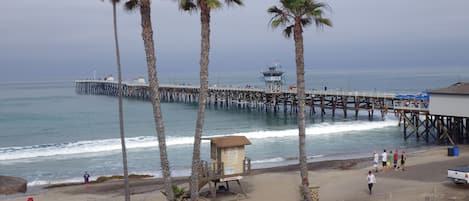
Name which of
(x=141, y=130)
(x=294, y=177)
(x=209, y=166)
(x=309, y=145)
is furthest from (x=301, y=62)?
(x=141, y=130)

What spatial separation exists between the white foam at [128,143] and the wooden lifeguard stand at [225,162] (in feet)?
67.1

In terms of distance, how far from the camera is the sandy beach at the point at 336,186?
18734 millimetres

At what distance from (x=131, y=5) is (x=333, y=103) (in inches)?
1786

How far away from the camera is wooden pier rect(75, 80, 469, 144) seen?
35906 millimetres

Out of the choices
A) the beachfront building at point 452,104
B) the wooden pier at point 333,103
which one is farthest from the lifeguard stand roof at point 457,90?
the wooden pier at point 333,103

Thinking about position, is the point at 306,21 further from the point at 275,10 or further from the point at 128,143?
the point at 128,143

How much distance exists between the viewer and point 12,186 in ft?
82.0

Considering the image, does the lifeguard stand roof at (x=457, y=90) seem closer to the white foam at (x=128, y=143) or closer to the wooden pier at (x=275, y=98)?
the wooden pier at (x=275, y=98)

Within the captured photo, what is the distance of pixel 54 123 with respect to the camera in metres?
62.4

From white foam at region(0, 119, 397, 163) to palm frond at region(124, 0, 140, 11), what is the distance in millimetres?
25222

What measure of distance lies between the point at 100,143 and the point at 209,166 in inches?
1010

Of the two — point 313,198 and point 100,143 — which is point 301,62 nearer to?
point 313,198

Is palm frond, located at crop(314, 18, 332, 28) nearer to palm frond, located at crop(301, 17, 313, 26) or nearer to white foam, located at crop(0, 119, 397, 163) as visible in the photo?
palm frond, located at crop(301, 17, 313, 26)

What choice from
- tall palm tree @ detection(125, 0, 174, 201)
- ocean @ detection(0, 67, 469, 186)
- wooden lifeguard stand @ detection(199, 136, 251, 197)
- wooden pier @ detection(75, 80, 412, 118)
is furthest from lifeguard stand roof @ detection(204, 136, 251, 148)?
wooden pier @ detection(75, 80, 412, 118)
